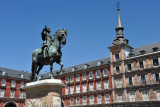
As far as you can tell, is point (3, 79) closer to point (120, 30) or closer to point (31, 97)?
point (120, 30)

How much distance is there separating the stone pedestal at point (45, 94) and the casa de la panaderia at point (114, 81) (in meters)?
28.5

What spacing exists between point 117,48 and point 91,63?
9.86 meters

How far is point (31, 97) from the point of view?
7863 millimetres

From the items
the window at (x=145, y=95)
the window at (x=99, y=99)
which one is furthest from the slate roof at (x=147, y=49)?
the window at (x=99, y=99)

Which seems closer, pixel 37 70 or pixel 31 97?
pixel 31 97

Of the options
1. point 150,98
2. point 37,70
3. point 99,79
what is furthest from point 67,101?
point 37,70

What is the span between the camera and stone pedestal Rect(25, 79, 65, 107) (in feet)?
23.9

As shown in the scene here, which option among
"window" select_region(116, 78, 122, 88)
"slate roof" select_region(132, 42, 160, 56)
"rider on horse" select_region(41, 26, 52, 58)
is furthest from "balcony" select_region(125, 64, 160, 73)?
"rider on horse" select_region(41, 26, 52, 58)

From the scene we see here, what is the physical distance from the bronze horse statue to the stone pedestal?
0.80 m

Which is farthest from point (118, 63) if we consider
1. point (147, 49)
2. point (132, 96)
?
point (132, 96)

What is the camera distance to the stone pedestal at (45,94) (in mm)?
7287

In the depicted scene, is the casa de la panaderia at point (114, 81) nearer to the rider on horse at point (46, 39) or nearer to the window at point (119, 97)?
the window at point (119, 97)

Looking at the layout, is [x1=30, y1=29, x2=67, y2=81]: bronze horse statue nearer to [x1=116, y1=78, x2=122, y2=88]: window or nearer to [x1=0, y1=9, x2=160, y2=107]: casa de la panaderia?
[x1=0, y1=9, x2=160, y2=107]: casa de la panaderia

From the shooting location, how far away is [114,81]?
37.5m
